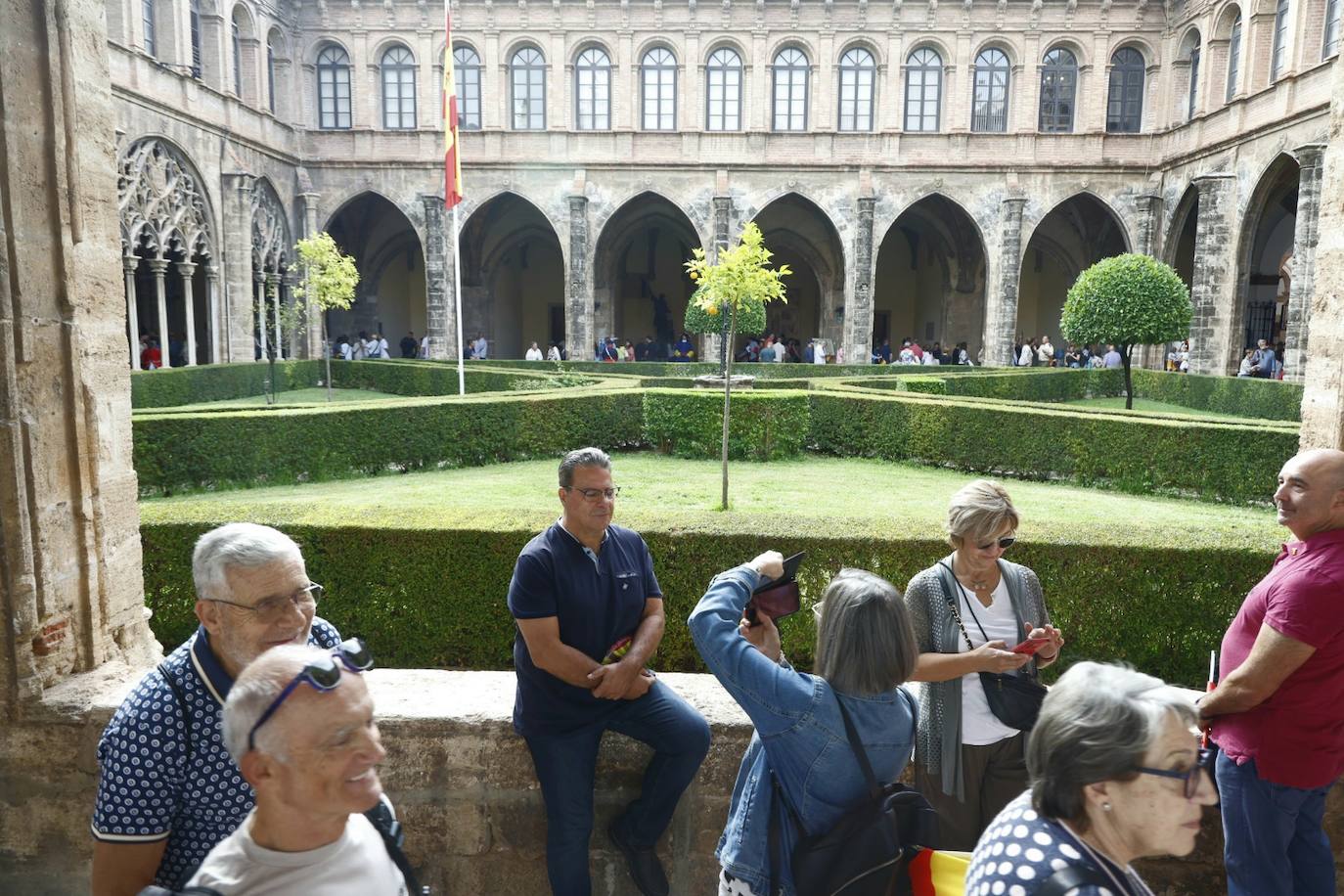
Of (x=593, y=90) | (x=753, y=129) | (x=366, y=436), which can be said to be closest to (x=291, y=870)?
(x=366, y=436)

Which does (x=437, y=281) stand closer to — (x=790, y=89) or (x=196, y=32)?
(x=196, y=32)

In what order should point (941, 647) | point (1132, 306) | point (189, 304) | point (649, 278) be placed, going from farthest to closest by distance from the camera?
point (649, 278), point (189, 304), point (1132, 306), point (941, 647)

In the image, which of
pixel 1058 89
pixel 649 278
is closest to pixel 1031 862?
pixel 1058 89

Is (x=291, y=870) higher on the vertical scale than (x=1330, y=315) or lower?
lower

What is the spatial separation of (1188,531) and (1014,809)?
3.25m

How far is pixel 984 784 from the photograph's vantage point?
2.41 meters

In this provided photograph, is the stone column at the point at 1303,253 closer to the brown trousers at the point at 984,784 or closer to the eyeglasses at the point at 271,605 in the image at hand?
the brown trousers at the point at 984,784

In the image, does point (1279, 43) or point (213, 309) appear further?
point (213, 309)

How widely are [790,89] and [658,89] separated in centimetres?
360

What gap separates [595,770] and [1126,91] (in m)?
26.6

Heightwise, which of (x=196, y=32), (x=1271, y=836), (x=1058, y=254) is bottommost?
(x=1271, y=836)

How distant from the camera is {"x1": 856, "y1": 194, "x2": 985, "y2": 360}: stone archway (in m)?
27.3

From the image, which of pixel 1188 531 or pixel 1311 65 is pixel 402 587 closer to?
pixel 1188 531

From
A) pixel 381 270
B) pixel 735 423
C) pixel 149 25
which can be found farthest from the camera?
pixel 381 270
